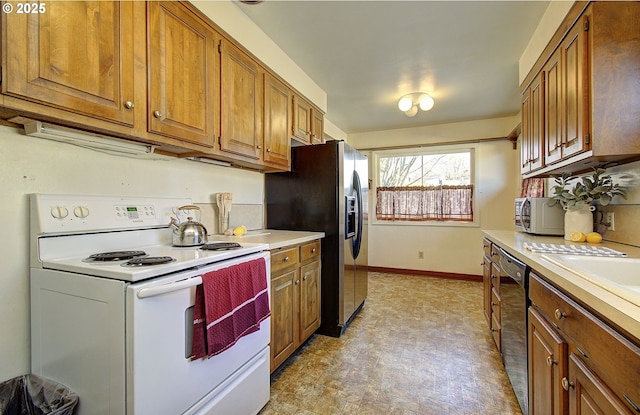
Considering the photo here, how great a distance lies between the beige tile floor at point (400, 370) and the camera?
1.65 meters

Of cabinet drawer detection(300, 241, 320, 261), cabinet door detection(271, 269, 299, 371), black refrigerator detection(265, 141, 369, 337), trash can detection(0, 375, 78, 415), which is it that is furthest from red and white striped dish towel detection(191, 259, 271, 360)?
black refrigerator detection(265, 141, 369, 337)

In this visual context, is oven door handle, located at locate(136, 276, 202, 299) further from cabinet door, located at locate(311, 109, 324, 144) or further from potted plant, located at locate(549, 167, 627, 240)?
potted plant, located at locate(549, 167, 627, 240)

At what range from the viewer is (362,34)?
7.36 feet

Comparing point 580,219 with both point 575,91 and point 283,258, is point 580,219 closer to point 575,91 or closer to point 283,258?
point 575,91

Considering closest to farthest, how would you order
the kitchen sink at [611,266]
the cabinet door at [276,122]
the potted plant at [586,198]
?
the kitchen sink at [611,266] → the potted plant at [586,198] → the cabinet door at [276,122]

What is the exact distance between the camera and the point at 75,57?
3.51 feet

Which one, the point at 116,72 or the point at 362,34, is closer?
the point at 116,72

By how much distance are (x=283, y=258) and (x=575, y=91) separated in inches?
78.1

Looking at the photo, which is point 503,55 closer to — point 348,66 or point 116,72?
point 348,66

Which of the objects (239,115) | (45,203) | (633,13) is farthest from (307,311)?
(633,13)

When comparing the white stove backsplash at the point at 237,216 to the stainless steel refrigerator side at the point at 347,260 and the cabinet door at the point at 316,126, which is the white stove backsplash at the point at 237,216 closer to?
the stainless steel refrigerator side at the point at 347,260

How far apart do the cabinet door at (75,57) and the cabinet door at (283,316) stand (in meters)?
1.26

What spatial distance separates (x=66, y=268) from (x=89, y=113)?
61 centimetres

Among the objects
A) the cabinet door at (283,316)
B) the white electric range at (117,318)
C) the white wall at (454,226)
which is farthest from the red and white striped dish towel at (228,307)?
the white wall at (454,226)
